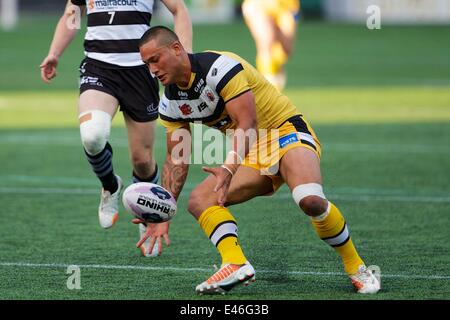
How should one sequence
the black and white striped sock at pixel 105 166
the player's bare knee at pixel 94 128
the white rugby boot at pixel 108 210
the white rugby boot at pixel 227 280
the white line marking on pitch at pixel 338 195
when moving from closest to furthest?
1. the white rugby boot at pixel 227 280
2. the player's bare knee at pixel 94 128
3. the black and white striped sock at pixel 105 166
4. the white rugby boot at pixel 108 210
5. the white line marking on pitch at pixel 338 195

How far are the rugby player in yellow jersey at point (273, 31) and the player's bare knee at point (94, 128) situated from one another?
1025 cm

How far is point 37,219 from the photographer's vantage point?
9.36 meters

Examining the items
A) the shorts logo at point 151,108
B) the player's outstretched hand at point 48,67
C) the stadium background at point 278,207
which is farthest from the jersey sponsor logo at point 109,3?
the stadium background at point 278,207

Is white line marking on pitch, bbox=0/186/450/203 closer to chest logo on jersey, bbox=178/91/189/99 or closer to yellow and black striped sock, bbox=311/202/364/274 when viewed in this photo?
yellow and black striped sock, bbox=311/202/364/274

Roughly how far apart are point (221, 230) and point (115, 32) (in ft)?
7.43

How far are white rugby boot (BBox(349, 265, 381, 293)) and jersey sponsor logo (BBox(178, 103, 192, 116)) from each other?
1.35 meters

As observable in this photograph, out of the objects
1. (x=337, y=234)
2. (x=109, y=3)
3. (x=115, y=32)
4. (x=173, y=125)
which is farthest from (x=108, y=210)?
(x=337, y=234)

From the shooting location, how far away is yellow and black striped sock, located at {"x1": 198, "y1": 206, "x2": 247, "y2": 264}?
6.64 metres

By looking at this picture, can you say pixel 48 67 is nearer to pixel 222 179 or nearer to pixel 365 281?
pixel 222 179

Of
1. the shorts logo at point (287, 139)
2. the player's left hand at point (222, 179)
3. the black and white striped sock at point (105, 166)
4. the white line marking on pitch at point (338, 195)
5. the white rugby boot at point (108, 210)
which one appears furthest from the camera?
the white line marking on pitch at point (338, 195)

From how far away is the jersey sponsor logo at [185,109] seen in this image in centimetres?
679

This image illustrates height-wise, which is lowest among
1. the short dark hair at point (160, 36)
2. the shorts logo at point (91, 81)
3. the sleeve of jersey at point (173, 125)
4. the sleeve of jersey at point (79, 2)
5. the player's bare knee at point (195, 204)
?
the player's bare knee at point (195, 204)

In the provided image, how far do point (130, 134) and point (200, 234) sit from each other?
994mm

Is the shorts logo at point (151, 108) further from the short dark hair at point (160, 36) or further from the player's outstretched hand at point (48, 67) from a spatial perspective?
the short dark hair at point (160, 36)
